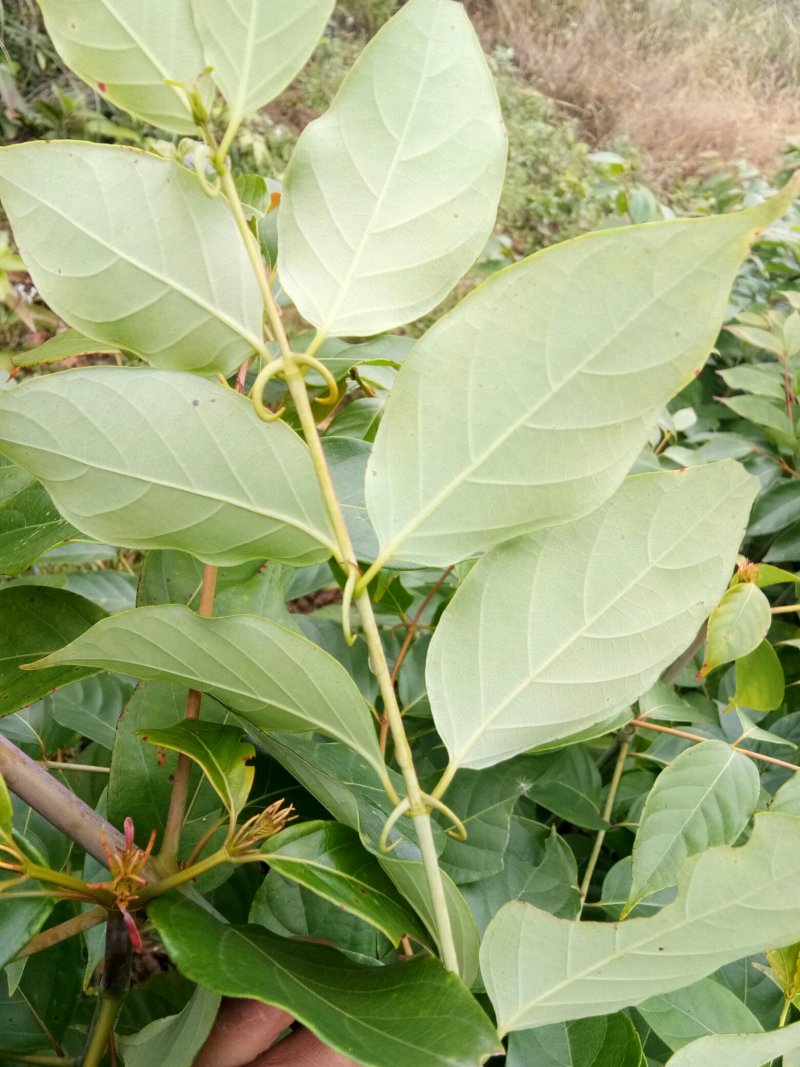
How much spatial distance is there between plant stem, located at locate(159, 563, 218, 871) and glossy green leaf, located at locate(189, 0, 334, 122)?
21 centimetres

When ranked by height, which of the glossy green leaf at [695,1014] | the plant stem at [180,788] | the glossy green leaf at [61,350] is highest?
the glossy green leaf at [61,350]

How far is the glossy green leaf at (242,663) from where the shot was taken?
0.29 meters

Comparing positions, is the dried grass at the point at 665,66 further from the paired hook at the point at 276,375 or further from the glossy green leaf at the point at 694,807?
the paired hook at the point at 276,375

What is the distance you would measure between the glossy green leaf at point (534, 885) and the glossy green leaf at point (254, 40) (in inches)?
18.5

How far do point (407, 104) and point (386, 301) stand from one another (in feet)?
0.24

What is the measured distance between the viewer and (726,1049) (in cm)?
34

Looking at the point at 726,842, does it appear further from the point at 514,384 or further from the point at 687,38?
the point at 687,38

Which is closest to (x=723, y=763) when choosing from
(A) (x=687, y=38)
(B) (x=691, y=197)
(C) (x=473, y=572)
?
(C) (x=473, y=572)

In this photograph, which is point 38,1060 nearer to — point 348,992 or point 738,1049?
point 348,992

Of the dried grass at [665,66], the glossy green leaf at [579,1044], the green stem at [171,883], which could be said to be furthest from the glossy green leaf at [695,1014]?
the dried grass at [665,66]

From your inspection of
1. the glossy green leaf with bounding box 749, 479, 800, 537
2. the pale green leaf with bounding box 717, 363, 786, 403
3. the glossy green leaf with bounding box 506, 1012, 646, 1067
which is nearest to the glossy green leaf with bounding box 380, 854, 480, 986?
the glossy green leaf with bounding box 506, 1012, 646, 1067

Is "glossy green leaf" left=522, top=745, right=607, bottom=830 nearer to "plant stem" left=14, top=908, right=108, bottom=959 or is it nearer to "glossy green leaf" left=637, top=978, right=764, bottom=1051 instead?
"glossy green leaf" left=637, top=978, right=764, bottom=1051

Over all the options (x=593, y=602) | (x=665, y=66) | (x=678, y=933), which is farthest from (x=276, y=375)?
(x=665, y=66)

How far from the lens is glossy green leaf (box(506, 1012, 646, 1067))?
1.33 feet
